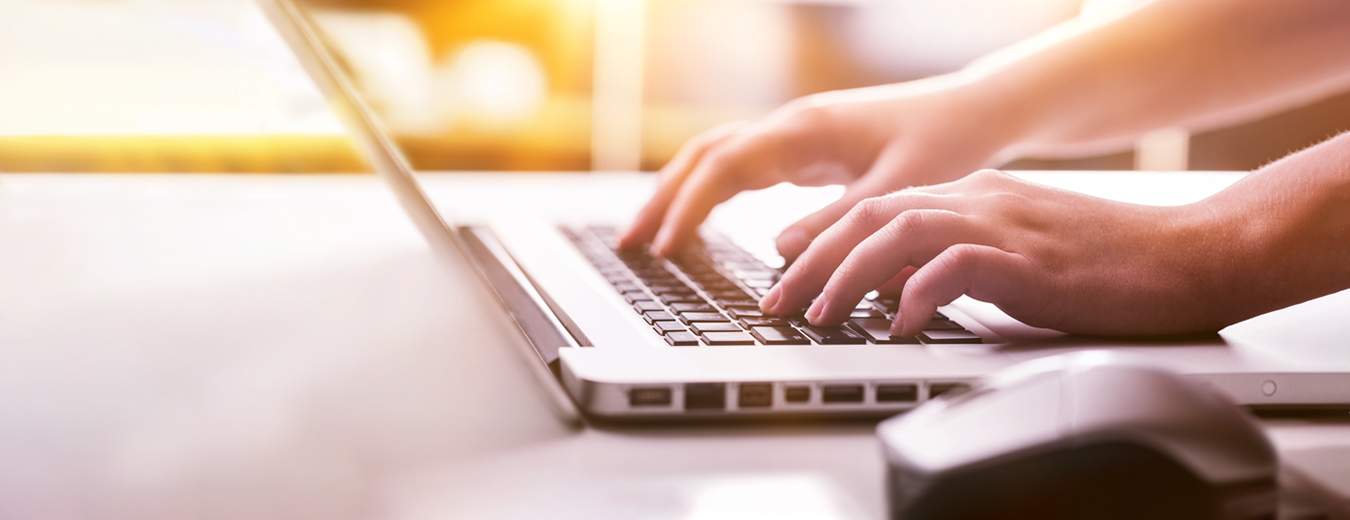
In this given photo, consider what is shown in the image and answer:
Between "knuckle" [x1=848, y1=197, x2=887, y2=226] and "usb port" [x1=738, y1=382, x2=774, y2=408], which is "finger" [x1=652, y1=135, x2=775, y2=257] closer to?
"knuckle" [x1=848, y1=197, x2=887, y2=226]

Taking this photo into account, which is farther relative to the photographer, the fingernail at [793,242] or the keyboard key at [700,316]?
the fingernail at [793,242]

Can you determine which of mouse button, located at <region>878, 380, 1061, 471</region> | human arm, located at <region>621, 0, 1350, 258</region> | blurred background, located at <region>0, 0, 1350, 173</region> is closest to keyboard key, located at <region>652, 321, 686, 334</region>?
mouse button, located at <region>878, 380, 1061, 471</region>

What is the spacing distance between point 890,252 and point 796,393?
0.13 metres

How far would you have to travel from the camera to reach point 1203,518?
319 millimetres

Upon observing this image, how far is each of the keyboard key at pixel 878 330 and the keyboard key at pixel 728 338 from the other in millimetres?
59

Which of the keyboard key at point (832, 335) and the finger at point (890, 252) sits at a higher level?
the finger at point (890, 252)

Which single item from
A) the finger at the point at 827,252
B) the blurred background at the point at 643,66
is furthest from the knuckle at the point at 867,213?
the blurred background at the point at 643,66

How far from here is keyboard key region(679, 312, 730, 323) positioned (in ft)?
1.94

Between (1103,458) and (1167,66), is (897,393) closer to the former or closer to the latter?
(1103,458)

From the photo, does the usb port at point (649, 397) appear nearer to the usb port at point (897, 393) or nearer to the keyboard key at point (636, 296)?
the usb port at point (897, 393)

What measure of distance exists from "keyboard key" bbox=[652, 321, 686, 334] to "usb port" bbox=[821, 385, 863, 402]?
0.12 meters

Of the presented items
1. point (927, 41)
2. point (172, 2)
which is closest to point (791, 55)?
point (927, 41)

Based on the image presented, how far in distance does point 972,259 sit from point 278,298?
15.9 inches

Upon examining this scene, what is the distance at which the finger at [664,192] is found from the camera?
896 mm
